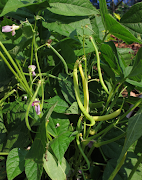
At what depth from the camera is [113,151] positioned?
55cm

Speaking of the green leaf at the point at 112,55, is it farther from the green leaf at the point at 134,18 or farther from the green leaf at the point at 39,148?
the green leaf at the point at 39,148

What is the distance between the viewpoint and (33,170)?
40 centimetres

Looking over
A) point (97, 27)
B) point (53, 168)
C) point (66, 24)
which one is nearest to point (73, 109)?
point (53, 168)

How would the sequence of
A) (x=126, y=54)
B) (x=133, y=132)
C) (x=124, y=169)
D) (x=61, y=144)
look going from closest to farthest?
1. (x=133, y=132)
2. (x=61, y=144)
3. (x=124, y=169)
4. (x=126, y=54)

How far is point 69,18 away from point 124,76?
272 mm

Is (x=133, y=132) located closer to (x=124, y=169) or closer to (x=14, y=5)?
(x=124, y=169)

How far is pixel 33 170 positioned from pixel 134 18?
490mm

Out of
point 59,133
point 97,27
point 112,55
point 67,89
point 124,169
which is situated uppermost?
point 97,27

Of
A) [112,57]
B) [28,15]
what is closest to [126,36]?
[112,57]

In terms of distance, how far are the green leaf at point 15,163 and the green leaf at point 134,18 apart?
0.48 meters

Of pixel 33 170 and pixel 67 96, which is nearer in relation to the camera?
pixel 33 170

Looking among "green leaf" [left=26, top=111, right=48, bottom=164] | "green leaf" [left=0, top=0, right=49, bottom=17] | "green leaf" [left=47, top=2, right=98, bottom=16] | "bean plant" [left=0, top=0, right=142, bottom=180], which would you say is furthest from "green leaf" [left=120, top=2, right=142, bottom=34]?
"green leaf" [left=26, top=111, right=48, bottom=164]

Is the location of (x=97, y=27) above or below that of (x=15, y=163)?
above

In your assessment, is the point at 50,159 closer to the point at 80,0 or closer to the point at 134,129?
the point at 134,129
